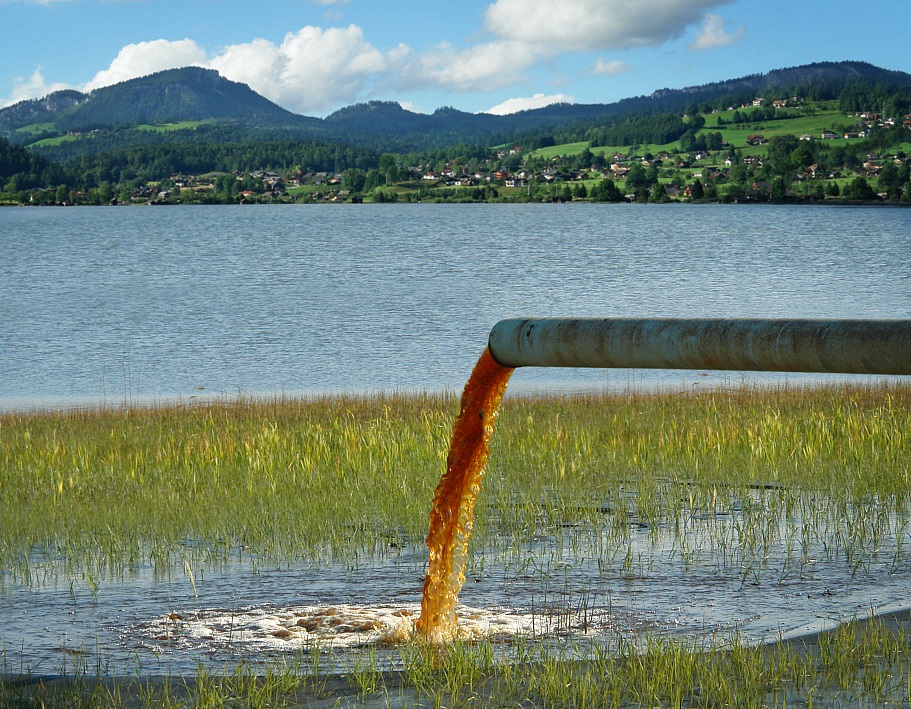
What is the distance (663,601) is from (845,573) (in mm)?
1416

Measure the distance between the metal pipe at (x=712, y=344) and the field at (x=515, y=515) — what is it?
4.60 ft

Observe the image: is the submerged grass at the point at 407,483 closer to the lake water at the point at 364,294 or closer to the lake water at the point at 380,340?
the lake water at the point at 380,340

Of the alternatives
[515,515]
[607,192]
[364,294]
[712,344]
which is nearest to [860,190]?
[607,192]

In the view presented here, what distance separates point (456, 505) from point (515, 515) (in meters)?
2.93

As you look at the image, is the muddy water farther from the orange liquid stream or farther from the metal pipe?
the metal pipe

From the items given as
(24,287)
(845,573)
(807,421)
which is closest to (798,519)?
(845,573)

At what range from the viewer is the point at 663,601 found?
6754 mm

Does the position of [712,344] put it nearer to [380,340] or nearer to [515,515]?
[515,515]

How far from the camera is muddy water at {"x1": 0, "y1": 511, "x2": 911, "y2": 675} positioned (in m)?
5.91

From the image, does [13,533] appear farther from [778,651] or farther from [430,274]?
[430,274]

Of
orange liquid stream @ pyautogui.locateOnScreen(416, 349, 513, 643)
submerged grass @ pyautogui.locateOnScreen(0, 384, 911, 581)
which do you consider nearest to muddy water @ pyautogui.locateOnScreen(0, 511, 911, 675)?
orange liquid stream @ pyautogui.locateOnScreen(416, 349, 513, 643)

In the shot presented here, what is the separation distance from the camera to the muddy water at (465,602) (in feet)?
19.4

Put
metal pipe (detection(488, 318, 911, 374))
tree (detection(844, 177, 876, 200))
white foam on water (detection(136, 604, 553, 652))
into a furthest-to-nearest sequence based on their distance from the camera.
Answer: tree (detection(844, 177, 876, 200)) < white foam on water (detection(136, 604, 553, 652)) < metal pipe (detection(488, 318, 911, 374))

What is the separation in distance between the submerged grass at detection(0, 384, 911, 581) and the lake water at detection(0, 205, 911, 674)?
446 mm
